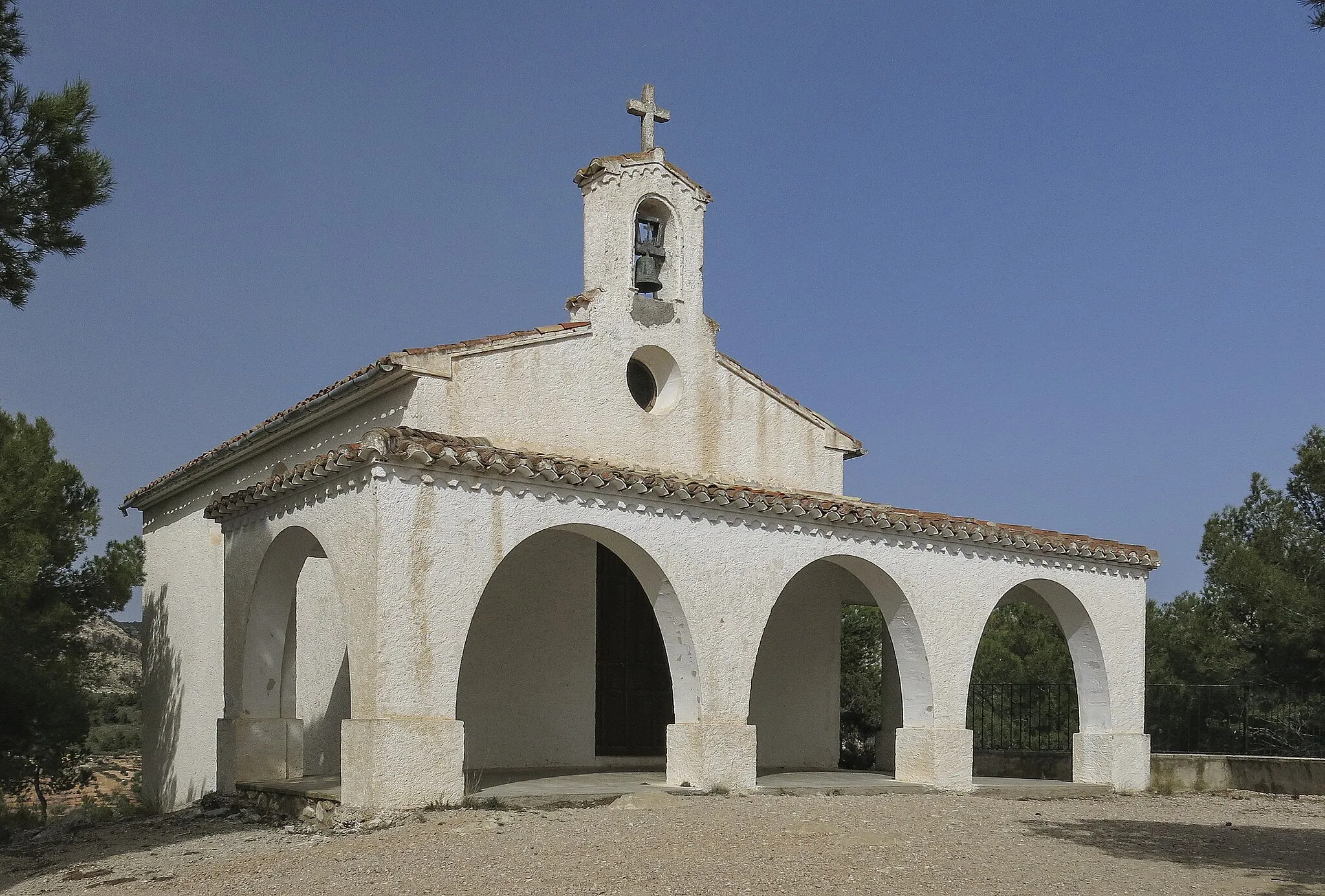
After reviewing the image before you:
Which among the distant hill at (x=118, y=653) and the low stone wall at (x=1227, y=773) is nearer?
the low stone wall at (x=1227, y=773)

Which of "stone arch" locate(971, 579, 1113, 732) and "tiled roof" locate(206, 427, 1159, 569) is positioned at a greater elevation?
"tiled roof" locate(206, 427, 1159, 569)

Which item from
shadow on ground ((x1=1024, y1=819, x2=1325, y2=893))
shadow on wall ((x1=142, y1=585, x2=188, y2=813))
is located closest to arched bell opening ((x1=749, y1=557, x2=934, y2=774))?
shadow on ground ((x1=1024, y1=819, x2=1325, y2=893))

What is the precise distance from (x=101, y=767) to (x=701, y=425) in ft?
53.6

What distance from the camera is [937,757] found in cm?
1334

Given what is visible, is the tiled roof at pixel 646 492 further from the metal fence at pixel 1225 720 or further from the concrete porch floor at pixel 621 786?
the metal fence at pixel 1225 720

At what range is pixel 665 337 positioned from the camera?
1454 centimetres

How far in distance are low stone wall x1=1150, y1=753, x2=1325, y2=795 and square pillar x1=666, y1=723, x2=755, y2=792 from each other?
21.7ft

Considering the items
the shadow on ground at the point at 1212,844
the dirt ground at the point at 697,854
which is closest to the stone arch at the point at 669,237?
the dirt ground at the point at 697,854

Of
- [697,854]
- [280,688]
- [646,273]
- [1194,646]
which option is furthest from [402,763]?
[1194,646]

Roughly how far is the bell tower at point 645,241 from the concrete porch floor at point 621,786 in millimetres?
4782

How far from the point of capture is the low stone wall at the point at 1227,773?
52.3ft

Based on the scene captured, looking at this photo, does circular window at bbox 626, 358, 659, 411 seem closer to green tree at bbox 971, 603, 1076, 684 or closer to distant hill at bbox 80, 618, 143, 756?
green tree at bbox 971, 603, 1076, 684

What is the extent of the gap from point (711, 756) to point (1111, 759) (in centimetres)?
577

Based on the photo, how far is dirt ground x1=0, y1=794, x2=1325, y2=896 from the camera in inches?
305
